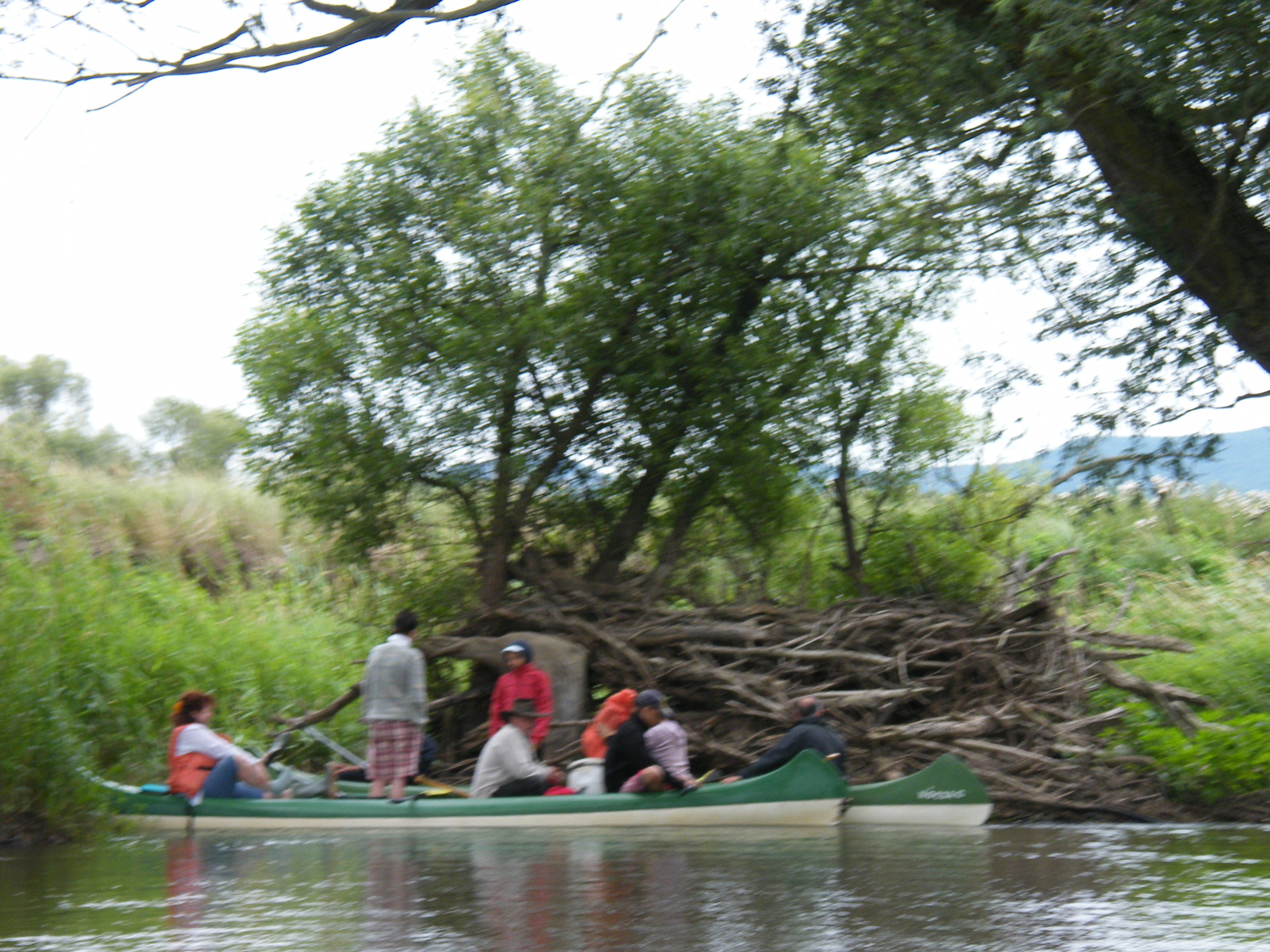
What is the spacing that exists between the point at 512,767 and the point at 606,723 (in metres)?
1.06

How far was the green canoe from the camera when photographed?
11.2m

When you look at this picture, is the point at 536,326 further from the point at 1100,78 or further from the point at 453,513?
the point at 1100,78

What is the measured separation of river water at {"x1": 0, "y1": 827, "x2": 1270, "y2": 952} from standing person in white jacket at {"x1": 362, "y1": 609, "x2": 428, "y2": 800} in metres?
1.55

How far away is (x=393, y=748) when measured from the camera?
40.7 feet

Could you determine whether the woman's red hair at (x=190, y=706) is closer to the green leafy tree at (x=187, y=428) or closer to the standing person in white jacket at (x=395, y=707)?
the standing person in white jacket at (x=395, y=707)

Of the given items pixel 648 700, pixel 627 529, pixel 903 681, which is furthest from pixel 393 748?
pixel 903 681

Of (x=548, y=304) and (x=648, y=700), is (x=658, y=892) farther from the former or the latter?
(x=548, y=304)

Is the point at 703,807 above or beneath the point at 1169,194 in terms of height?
beneath

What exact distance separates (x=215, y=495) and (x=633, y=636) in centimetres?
1386

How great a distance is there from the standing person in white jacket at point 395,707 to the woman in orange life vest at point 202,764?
112 cm

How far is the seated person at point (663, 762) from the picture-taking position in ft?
37.2

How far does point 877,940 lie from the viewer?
17.6ft

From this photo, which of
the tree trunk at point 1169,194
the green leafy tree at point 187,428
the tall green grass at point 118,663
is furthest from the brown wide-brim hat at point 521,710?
the green leafy tree at point 187,428

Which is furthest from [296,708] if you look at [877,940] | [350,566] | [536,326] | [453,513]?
[877,940]
